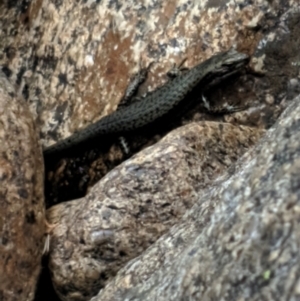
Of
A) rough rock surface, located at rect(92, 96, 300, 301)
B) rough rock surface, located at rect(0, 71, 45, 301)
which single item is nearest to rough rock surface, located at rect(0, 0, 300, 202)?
rough rock surface, located at rect(0, 71, 45, 301)

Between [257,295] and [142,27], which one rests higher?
[142,27]

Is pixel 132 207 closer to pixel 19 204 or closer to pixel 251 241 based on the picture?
pixel 19 204

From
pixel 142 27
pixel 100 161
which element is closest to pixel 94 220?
pixel 100 161

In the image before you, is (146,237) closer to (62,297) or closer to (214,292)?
(62,297)

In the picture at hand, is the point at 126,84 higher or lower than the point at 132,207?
higher

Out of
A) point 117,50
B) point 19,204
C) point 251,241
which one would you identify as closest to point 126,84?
point 117,50

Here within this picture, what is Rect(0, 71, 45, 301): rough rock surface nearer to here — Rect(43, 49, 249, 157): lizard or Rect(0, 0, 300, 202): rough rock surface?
Rect(43, 49, 249, 157): lizard
